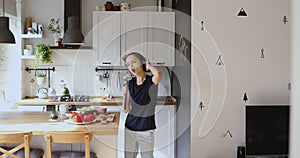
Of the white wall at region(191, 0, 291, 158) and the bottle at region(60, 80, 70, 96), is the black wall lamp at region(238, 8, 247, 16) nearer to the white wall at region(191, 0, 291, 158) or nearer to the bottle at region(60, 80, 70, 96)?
the white wall at region(191, 0, 291, 158)

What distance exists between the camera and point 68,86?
5.47 meters

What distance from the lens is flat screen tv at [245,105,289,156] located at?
124 inches

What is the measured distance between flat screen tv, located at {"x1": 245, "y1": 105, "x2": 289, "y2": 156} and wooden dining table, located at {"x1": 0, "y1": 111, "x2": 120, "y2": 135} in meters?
1.21

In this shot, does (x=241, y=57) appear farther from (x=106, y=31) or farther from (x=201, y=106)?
(x=106, y=31)

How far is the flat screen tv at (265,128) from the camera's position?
3139 millimetres

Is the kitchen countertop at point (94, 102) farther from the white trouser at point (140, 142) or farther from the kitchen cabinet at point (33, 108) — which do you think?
the white trouser at point (140, 142)

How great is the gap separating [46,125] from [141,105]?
0.89 m

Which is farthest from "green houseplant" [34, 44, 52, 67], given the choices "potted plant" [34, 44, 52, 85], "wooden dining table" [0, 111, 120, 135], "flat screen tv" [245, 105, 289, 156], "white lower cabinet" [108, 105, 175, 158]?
"flat screen tv" [245, 105, 289, 156]

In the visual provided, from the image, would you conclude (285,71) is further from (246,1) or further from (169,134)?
(169,134)

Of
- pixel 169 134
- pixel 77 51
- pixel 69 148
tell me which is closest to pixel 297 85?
pixel 69 148

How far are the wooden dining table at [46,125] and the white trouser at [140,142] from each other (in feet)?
0.65

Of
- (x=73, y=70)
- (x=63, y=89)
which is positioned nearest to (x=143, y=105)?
(x=63, y=89)

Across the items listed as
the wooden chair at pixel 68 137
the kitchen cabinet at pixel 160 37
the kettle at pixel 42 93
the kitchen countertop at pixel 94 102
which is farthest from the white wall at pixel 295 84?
the kettle at pixel 42 93

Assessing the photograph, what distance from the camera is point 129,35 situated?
5.11m
